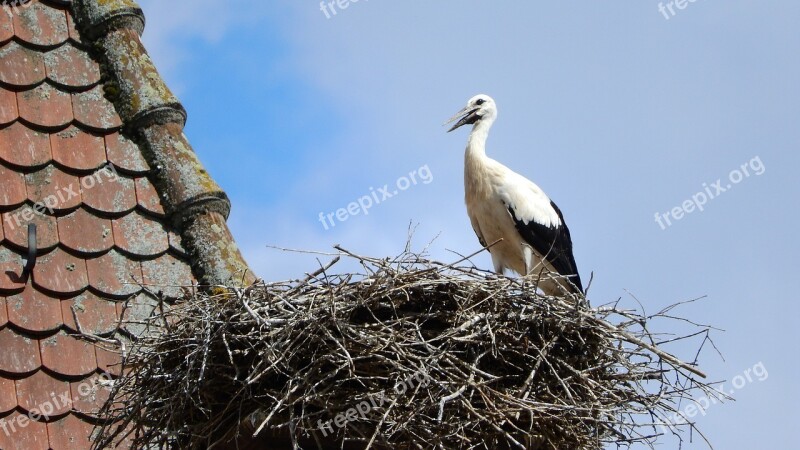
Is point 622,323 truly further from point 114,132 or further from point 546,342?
point 114,132

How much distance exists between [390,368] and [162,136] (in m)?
1.82

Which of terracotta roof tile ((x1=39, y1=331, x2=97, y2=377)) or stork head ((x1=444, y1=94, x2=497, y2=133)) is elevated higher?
stork head ((x1=444, y1=94, x2=497, y2=133))

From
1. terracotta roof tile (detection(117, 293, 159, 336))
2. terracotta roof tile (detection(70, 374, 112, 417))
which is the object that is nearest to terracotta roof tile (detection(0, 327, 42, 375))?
terracotta roof tile (detection(70, 374, 112, 417))

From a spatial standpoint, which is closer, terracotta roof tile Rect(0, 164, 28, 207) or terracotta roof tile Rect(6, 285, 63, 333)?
terracotta roof tile Rect(6, 285, 63, 333)

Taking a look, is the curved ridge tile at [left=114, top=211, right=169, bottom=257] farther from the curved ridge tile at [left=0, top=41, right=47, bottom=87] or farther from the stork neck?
→ the stork neck

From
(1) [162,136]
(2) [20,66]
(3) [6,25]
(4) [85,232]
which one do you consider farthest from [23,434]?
(3) [6,25]

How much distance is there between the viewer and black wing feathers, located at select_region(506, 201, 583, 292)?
859 centimetres

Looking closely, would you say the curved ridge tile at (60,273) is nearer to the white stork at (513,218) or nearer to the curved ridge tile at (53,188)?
the curved ridge tile at (53,188)

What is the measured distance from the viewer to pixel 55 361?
6.00 meters

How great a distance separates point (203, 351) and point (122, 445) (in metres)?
0.70

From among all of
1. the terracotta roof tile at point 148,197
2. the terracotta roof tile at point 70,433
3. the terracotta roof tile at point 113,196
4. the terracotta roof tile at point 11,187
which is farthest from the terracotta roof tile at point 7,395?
the terracotta roof tile at point 148,197

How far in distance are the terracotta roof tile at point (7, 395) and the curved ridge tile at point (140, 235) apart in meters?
0.81

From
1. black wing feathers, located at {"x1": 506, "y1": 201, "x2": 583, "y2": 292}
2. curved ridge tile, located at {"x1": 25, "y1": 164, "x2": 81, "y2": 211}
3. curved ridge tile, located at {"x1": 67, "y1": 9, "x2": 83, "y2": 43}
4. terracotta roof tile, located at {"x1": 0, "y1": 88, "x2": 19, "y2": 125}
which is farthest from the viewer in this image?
black wing feathers, located at {"x1": 506, "y1": 201, "x2": 583, "y2": 292}

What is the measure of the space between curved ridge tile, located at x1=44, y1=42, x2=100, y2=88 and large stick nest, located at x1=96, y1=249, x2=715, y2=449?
1273 mm
